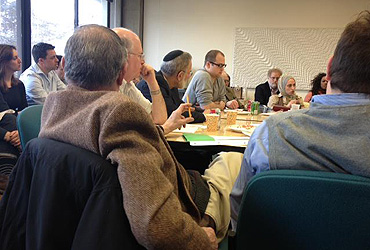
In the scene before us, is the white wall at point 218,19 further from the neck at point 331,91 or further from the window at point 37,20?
the neck at point 331,91

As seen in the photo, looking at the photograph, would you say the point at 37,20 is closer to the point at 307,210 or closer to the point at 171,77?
the point at 171,77

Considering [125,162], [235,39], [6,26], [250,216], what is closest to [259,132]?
[250,216]

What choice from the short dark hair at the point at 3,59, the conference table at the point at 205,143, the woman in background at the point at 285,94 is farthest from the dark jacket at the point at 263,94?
the short dark hair at the point at 3,59

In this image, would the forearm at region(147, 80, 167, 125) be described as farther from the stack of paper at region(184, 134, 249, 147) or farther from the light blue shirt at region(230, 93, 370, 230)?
the light blue shirt at region(230, 93, 370, 230)

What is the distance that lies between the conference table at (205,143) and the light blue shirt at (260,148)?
528 mm

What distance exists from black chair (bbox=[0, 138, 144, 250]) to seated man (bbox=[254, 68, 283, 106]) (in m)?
4.08

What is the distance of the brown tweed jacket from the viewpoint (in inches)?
28.1

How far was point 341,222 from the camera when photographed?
716mm

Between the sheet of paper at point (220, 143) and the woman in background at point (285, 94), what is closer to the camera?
the sheet of paper at point (220, 143)

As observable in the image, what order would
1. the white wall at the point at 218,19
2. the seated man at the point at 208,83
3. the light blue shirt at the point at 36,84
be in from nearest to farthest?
the seated man at the point at 208,83, the light blue shirt at the point at 36,84, the white wall at the point at 218,19

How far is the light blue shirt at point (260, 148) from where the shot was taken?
872 mm

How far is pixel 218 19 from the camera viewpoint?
6281 millimetres

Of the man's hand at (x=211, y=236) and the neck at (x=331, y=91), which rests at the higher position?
the neck at (x=331, y=91)

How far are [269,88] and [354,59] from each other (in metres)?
3.92
